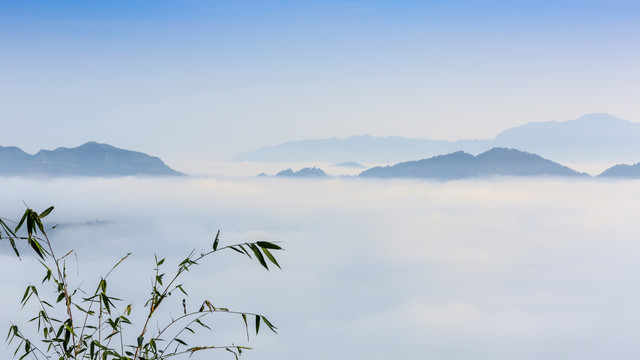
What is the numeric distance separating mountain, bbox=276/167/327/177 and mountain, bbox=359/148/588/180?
57.3 ft

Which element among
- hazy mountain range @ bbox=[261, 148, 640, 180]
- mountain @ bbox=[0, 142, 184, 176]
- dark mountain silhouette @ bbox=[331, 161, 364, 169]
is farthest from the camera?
dark mountain silhouette @ bbox=[331, 161, 364, 169]

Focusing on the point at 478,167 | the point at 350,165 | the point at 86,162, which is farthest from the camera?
the point at 350,165

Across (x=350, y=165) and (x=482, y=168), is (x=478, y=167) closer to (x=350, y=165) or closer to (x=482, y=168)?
(x=482, y=168)

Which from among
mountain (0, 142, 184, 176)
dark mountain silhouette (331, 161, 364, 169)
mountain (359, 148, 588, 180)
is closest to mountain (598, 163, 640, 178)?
mountain (359, 148, 588, 180)

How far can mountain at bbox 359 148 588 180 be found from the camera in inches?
5719

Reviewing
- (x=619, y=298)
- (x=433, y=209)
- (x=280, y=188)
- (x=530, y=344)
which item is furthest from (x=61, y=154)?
(x=619, y=298)

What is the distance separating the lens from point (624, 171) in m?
128

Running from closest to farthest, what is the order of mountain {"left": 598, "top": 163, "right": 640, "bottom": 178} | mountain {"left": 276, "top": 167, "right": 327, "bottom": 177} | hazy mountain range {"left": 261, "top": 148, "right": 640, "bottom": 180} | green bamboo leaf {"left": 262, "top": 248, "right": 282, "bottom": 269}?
green bamboo leaf {"left": 262, "top": 248, "right": 282, "bottom": 269} < mountain {"left": 598, "top": 163, "right": 640, "bottom": 178} < hazy mountain range {"left": 261, "top": 148, "right": 640, "bottom": 180} < mountain {"left": 276, "top": 167, "right": 327, "bottom": 177}

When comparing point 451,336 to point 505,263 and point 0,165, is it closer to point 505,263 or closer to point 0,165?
point 505,263

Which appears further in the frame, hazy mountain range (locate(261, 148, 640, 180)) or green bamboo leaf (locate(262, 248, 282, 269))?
hazy mountain range (locate(261, 148, 640, 180))

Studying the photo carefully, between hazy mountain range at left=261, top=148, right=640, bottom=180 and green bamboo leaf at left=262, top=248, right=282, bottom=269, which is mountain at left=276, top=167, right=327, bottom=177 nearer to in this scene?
hazy mountain range at left=261, top=148, right=640, bottom=180

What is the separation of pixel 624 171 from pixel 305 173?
9023 cm

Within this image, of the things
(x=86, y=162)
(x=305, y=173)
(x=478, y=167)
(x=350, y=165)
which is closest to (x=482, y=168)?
(x=478, y=167)

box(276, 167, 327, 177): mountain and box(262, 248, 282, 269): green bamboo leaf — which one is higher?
box(276, 167, 327, 177): mountain
